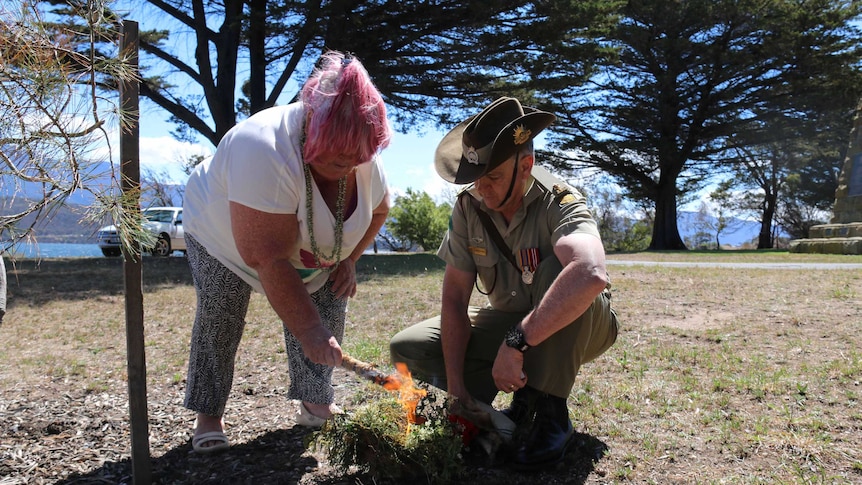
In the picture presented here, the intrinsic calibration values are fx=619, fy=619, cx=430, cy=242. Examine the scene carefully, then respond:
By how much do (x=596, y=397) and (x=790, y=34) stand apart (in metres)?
22.1

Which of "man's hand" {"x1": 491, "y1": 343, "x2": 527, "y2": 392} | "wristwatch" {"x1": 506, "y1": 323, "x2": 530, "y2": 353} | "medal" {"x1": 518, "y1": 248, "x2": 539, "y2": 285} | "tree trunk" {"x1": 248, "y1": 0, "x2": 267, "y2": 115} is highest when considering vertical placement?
"tree trunk" {"x1": 248, "y1": 0, "x2": 267, "y2": 115}

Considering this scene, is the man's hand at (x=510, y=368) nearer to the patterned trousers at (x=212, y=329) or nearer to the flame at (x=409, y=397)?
the flame at (x=409, y=397)

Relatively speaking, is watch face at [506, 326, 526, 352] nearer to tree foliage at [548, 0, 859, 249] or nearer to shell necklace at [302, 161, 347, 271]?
shell necklace at [302, 161, 347, 271]

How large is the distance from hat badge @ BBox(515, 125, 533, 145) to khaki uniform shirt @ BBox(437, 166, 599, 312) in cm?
23

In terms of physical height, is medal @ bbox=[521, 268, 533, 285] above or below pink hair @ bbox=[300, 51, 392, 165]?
below

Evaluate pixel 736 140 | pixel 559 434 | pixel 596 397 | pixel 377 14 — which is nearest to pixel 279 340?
pixel 596 397

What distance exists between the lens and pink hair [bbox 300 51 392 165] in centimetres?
203

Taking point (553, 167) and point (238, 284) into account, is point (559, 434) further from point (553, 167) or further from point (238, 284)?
point (553, 167)

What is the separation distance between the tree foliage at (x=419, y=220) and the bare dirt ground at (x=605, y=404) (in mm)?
14680

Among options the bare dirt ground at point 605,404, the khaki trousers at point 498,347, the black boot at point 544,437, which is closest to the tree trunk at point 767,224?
the bare dirt ground at point 605,404

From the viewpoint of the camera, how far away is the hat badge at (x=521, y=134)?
2.42 meters

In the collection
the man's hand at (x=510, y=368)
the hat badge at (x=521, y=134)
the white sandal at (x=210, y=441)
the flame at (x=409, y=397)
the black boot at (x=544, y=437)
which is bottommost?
the white sandal at (x=210, y=441)

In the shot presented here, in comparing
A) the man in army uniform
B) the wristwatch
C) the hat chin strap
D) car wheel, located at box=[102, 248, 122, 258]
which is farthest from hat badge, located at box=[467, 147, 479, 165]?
car wheel, located at box=[102, 248, 122, 258]

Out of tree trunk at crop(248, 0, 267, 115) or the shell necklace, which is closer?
the shell necklace
